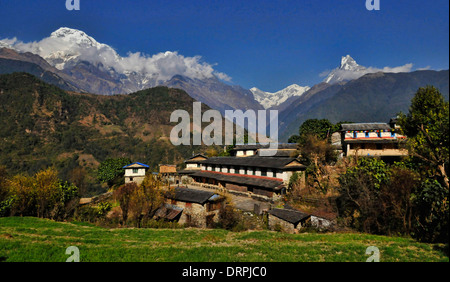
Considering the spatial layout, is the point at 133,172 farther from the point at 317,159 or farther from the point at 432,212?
the point at 432,212

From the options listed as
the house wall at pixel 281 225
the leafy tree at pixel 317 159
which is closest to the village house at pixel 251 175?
the leafy tree at pixel 317 159

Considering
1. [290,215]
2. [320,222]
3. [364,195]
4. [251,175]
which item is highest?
[364,195]

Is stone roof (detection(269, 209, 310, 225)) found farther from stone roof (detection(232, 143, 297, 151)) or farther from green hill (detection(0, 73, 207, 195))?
green hill (detection(0, 73, 207, 195))

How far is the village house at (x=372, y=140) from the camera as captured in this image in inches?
1594

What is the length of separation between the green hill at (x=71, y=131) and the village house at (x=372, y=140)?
88642mm

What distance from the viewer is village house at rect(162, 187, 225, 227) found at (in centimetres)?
2858

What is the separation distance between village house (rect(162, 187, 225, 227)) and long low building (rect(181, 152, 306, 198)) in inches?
452

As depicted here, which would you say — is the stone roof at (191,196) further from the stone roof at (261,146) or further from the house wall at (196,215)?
the stone roof at (261,146)

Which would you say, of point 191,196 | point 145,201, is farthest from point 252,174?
Answer: point 145,201

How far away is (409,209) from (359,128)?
96.3 ft

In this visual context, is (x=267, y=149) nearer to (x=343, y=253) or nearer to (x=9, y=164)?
(x=343, y=253)

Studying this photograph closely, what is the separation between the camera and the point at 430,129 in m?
16.3

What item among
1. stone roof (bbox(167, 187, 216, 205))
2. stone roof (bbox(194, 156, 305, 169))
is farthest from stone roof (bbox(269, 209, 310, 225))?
stone roof (bbox(194, 156, 305, 169))

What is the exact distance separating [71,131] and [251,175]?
133 metres
